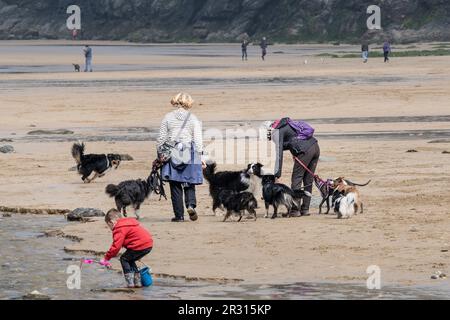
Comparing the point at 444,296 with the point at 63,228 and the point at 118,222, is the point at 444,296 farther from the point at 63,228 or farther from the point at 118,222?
the point at 63,228

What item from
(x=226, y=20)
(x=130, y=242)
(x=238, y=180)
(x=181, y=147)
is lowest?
(x=130, y=242)

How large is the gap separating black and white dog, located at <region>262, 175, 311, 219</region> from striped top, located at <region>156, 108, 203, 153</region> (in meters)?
1.17

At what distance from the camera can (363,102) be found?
3912 centimetres

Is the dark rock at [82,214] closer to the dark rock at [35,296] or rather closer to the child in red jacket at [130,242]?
the child in red jacket at [130,242]

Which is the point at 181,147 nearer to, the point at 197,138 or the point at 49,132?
the point at 197,138

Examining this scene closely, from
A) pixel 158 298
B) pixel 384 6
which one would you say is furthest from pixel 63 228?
pixel 384 6

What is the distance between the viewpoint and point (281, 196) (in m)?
17.4

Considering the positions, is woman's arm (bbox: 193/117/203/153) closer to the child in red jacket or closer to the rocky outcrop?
the child in red jacket

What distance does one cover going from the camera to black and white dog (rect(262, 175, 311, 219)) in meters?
17.4

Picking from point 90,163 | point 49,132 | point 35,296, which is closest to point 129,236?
point 35,296

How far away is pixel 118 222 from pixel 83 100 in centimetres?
2962

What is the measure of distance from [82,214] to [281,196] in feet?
9.76

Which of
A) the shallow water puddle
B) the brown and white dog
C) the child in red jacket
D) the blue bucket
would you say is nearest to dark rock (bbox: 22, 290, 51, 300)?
the shallow water puddle

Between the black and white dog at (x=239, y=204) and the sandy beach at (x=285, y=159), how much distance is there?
18 cm
